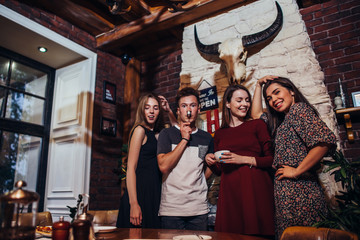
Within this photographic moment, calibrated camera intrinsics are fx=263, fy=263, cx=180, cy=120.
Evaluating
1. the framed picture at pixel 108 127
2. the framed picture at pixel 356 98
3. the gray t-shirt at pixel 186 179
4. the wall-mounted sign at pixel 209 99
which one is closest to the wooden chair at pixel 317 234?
the gray t-shirt at pixel 186 179

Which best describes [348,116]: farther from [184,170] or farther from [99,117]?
[99,117]

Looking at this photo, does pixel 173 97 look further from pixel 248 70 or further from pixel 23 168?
pixel 23 168

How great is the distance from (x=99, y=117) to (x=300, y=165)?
297cm

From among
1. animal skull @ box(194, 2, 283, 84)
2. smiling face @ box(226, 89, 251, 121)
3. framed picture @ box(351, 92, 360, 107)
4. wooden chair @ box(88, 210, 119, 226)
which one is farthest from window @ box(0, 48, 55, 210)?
framed picture @ box(351, 92, 360, 107)

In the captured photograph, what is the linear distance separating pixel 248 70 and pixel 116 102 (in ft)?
7.02

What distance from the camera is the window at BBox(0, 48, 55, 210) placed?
334cm

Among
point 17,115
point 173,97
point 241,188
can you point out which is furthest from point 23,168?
point 241,188

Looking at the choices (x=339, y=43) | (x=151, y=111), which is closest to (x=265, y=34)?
(x=339, y=43)

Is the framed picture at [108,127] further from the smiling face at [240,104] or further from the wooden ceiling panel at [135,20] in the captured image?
the smiling face at [240,104]

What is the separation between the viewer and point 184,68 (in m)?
3.43

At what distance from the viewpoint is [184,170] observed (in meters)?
1.96

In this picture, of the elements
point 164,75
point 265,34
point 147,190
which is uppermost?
point 164,75

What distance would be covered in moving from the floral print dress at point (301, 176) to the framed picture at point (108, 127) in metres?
2.72

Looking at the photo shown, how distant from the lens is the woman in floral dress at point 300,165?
1545mm
